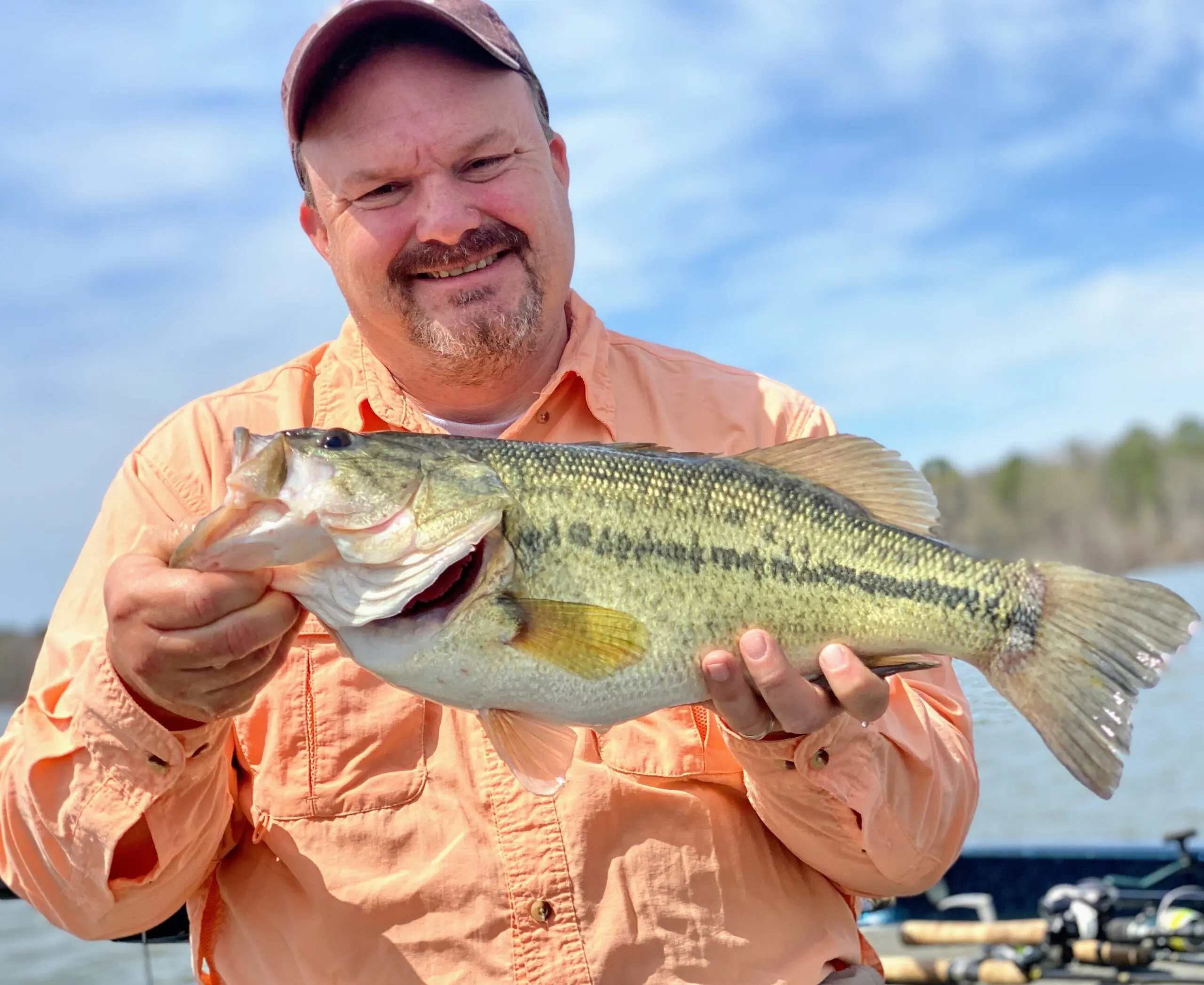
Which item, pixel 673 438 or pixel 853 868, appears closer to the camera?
pixel 853 868

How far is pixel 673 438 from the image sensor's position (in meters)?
3.14

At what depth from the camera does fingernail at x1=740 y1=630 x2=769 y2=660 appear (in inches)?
86.3

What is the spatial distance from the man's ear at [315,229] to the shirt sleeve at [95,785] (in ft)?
3.25

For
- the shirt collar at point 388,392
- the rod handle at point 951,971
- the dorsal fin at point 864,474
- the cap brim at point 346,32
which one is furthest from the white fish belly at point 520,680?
the rod handle at point 951,971

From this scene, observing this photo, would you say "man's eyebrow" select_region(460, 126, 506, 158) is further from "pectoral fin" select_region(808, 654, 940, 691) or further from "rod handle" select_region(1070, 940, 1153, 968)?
"rod handle" select_region(1070, 940, 1153, 968)

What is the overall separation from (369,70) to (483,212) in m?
0.51

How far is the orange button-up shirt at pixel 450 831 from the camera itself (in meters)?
→ 2.50

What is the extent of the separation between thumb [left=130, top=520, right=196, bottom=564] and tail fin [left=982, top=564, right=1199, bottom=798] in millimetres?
1570

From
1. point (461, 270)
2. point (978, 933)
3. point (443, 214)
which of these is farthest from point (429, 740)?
point (978, 933)

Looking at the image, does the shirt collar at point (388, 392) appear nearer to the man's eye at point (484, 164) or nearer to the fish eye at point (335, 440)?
the man's eye at point (484, 164)

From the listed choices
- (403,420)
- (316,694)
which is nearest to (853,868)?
(316,694)

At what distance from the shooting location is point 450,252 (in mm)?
3035

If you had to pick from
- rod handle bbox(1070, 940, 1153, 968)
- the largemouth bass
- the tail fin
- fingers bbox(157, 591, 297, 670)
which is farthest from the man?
rod handle bbox(1070, 940, 1153, 968)

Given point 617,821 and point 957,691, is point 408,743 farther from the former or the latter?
point 957,691
